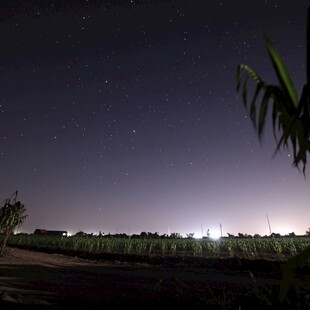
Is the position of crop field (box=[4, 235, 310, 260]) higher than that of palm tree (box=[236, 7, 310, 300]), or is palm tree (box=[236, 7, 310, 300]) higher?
crop field (box=[4, 235, 310, 260])

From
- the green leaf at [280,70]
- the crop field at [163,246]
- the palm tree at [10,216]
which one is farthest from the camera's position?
the crop field at [163,246]

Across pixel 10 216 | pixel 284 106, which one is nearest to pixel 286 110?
pixel 284 106

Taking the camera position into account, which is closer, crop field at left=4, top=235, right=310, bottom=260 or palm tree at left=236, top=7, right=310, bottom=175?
palm tree at left=236, top=7, right=310, bottom=175

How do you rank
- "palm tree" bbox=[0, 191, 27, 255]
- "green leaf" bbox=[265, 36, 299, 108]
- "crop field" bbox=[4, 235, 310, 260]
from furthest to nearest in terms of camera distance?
1. "crop field" bbox=[4, 235, 310, 260]
2. "palm tree" bbox=[0, 191, 27, 255]
3. "green leaf" bbox=[265, 36, 299, 108]

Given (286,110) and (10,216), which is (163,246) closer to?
(10,216)

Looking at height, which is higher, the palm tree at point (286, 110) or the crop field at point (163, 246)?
the crop field at point (163, 246)

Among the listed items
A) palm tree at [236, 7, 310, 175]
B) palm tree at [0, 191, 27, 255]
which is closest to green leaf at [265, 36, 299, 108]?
palm tree at [236, 7, 310, 175]

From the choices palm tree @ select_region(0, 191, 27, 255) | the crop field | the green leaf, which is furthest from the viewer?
the crop field

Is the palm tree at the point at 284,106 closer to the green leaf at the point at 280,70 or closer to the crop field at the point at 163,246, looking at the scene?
the green leaf at the point at 280,70

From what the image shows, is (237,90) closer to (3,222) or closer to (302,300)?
(302,300)

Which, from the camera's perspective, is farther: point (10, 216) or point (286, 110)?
point (10, 216)

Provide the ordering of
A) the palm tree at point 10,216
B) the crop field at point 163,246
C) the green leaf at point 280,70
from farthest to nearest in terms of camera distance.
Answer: the crop field at point 163,246 → the palm tree at point 10,216 → the green leaf at point 280,70

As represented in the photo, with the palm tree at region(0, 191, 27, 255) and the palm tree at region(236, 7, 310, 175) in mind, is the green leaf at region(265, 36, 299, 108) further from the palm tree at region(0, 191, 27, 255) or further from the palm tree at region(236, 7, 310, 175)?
the palm tree at region(0, 191, 27, 255)

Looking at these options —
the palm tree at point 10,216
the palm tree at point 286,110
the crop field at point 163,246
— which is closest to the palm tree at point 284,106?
the palm tree at point 286,110
